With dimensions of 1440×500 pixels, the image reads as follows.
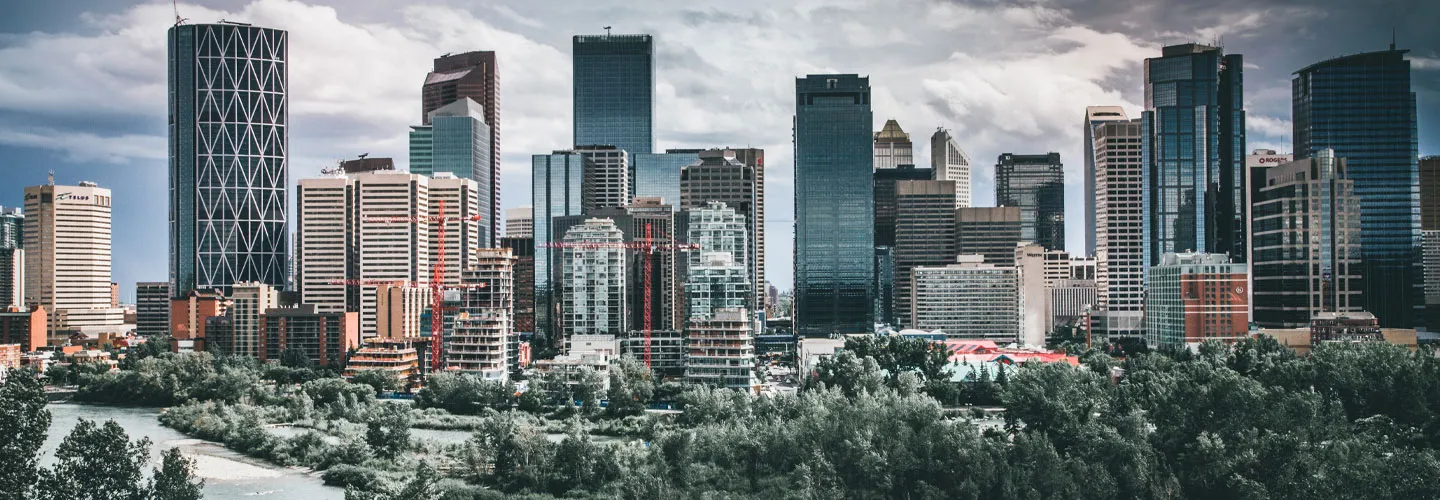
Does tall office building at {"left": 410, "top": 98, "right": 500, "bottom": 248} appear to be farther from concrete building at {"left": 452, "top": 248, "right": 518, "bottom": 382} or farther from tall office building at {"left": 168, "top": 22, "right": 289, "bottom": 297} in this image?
concrete building at {"left": 452, "top": 248, "right": 518, "bottom": 382}

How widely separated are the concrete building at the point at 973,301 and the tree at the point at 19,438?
2797 cm

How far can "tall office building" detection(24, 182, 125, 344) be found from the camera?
41.8 m

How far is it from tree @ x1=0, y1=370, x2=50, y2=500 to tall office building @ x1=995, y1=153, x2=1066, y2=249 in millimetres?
45209

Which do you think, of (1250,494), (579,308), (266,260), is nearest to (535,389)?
(579,308)

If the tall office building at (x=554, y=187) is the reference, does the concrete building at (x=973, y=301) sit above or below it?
below

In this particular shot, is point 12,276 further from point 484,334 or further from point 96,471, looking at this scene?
point 96,471

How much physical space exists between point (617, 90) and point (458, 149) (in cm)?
803

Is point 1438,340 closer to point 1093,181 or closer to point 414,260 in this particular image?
point 1093,181

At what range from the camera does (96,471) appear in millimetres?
15055

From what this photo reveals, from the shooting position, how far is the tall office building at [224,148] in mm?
41688

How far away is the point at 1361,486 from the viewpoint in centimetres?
1386

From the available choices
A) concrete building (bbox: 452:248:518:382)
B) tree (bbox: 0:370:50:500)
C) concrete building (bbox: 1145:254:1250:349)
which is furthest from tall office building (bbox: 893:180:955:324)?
tree (bbox: 0:370:50:500)

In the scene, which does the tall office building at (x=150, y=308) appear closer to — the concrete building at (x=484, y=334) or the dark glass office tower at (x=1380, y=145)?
the concrete building at (x=484, y=334)

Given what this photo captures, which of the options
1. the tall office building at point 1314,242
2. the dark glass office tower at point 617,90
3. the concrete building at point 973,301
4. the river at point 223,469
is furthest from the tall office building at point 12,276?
the tall office building at point 1314,242
